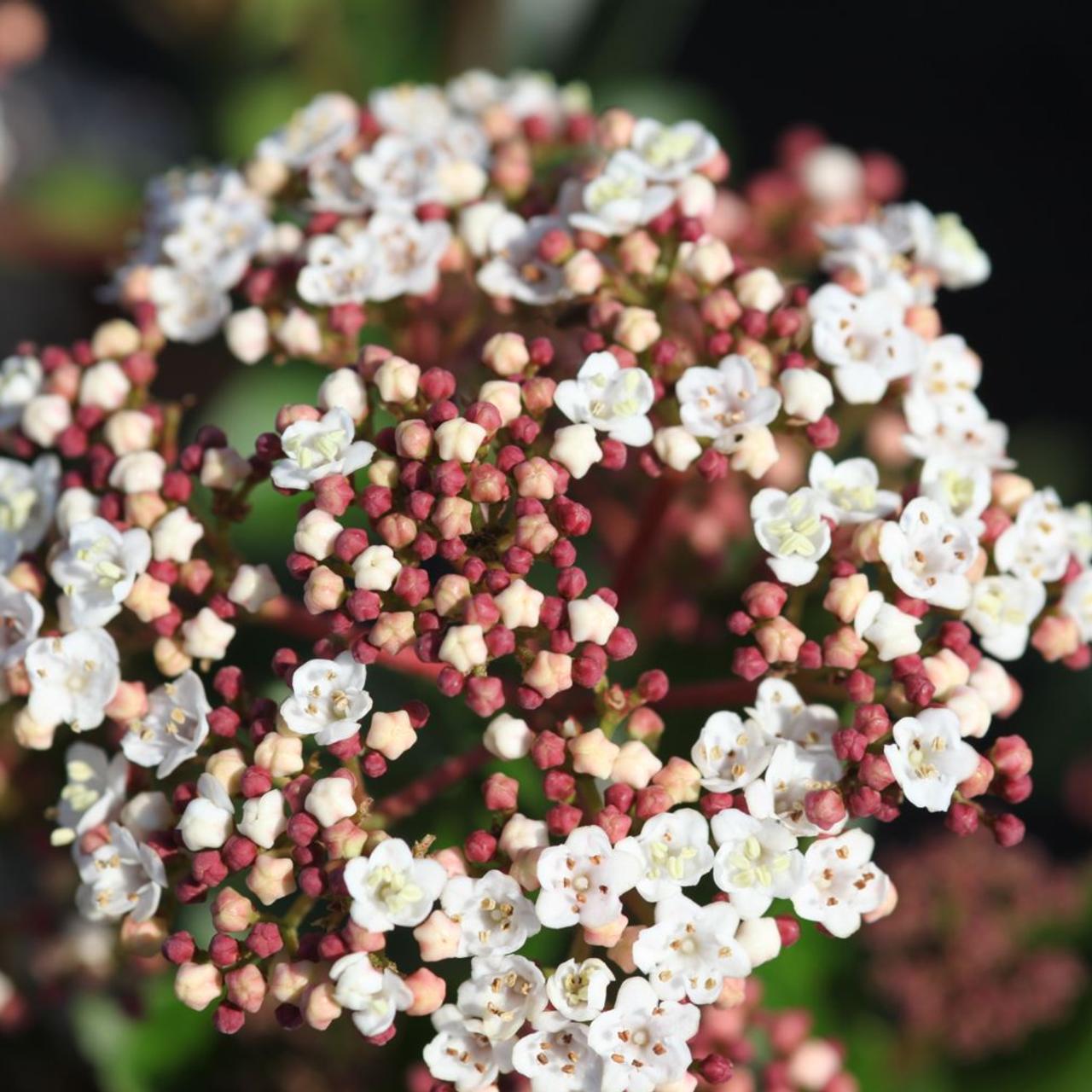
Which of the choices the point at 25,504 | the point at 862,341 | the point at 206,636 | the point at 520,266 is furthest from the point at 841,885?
the point at 25,504

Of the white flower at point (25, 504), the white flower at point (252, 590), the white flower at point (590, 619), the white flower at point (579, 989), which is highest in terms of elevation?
the white flower at point (25, 504)

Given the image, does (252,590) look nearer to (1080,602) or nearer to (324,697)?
(324,697)

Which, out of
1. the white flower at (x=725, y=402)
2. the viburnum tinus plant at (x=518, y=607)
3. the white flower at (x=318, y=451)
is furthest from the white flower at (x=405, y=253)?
the white flower at (x=725, y=402)

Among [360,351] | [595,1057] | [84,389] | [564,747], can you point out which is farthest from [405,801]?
[84,389]

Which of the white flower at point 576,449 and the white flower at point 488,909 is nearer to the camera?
the white flower at point 488,909

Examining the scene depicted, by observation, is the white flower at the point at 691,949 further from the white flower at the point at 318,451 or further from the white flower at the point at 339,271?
the white flower at the point at 339,271

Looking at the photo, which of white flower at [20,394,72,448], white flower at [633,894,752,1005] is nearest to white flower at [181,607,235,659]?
white flower at [20,394,72,448]

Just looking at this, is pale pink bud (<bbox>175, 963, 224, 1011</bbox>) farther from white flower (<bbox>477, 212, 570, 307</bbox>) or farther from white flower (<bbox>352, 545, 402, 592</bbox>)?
white flower (<bbox>477, 212, 570, 307</bbox>)
